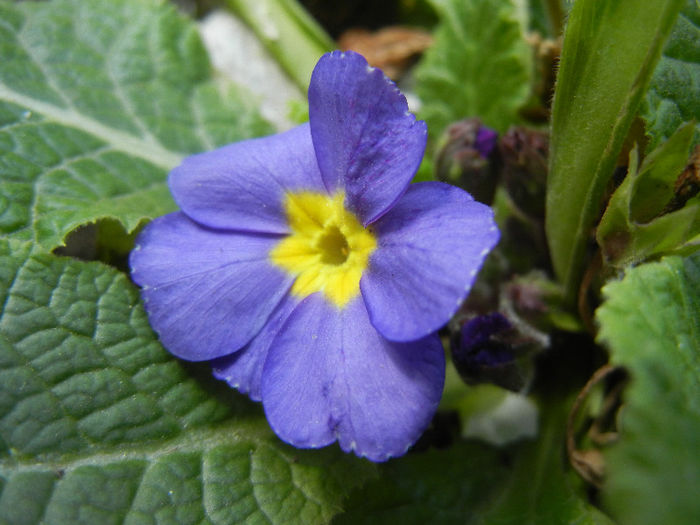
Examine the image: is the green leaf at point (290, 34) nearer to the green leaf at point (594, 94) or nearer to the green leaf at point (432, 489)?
the green leaf at point (594, 94)

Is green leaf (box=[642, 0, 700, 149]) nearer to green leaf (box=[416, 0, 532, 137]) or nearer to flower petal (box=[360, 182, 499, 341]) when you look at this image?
flower petal (box=[360, 182, 499, 341])

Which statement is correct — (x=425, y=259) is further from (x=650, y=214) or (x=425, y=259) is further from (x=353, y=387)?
(x=650, y=214)

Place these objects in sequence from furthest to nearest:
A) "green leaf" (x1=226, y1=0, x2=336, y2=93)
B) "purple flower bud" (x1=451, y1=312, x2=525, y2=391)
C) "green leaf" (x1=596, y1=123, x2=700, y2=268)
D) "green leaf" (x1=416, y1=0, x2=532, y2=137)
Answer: "green leaf" (x1=226, y1=0, x2=336, y2=93) → "green leaf" (x1=416, y1=0, x2=532, y2=137) → "purple flower bud" (x1=451, y1=312, x2=525, y2=391) → "green leaf" (x1=596, y1=123, x2=700, y2=268)

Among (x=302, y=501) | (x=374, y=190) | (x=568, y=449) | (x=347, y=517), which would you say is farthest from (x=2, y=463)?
(x=568, y=449)

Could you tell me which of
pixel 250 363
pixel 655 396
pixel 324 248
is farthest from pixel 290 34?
pixel 655 396

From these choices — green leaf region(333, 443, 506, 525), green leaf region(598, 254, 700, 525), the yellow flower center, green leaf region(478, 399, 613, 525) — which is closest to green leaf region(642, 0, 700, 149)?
green leaf region(598, 254, 700, 525)
